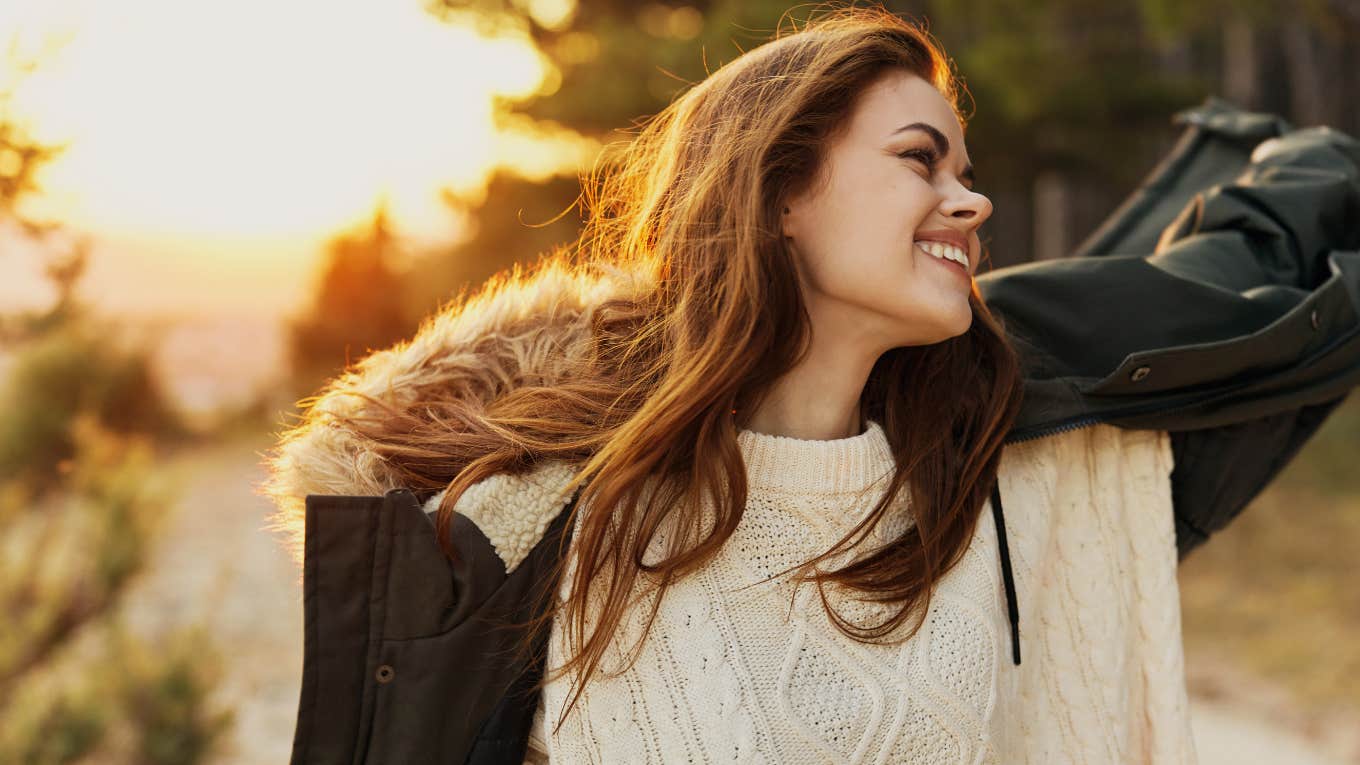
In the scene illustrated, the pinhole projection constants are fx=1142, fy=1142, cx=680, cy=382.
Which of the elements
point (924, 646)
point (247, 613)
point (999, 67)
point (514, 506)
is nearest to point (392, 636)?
point (514, 506)

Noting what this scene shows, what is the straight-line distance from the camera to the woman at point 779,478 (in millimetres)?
1594

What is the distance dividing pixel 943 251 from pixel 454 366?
0.78 meters

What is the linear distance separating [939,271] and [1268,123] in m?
1.33

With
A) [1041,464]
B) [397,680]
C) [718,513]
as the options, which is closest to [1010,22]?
[1041,464]

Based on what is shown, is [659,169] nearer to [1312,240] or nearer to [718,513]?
[718,513]

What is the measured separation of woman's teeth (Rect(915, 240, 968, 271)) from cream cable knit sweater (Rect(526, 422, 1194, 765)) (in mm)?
309

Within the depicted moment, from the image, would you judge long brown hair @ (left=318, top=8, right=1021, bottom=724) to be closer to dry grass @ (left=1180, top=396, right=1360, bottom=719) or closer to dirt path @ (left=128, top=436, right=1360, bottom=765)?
dirt path @ (left=128, top=436, right=1360, bottom=765)

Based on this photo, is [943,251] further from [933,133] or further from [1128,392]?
[1128,392]

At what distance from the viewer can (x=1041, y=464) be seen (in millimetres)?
1936

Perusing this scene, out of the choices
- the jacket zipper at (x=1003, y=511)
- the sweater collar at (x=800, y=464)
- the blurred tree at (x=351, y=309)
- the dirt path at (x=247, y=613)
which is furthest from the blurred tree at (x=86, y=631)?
the blurred tree at (x=351, y=309)

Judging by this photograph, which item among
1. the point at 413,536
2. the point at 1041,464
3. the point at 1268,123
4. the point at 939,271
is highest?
the point at 1268,123

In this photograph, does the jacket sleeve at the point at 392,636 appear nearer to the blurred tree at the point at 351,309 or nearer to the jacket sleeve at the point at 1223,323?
the jacket sleeve at the point at 1223,323

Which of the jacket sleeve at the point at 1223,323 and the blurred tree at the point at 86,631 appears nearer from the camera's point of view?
the jacket sleeve at the point at 1223,323

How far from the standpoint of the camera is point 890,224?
1656mm
